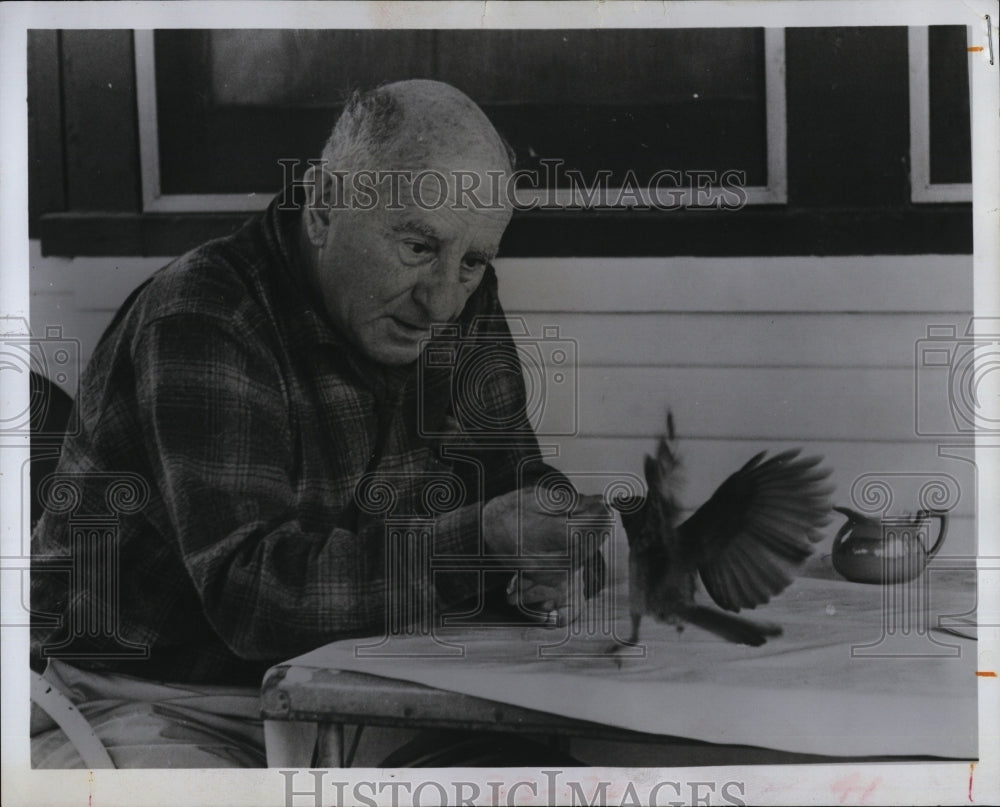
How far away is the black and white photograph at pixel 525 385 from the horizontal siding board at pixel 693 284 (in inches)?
0.4

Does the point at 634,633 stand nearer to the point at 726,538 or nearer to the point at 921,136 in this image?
the point at 726,538

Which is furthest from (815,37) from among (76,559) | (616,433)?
(76,559)

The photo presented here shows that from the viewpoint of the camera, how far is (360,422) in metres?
2.85

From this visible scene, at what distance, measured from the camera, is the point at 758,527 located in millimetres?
2887

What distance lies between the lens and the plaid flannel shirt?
277 cm

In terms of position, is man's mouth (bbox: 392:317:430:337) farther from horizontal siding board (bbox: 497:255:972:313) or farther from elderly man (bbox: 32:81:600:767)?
horizontal siding board (bbox: 497:255:972:313)

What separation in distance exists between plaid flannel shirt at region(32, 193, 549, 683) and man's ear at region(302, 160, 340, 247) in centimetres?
5

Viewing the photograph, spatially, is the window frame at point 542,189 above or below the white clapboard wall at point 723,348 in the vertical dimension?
above

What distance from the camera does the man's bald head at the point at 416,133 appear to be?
2.83 meters

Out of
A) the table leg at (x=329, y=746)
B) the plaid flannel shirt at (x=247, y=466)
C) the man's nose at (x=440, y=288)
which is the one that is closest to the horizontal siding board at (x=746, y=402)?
the plaid flannel shirt at (x=247, y=466)

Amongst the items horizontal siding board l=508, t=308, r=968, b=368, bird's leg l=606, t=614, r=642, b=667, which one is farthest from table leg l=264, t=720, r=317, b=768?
horizontal siding board l=508, t=308, r=968, b=368

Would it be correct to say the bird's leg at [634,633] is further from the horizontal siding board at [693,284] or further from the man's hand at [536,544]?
the horizontal siding board at [693,284]

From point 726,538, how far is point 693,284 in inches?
28.0

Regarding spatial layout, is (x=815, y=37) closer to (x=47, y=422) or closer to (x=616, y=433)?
(x=616, y=433)
